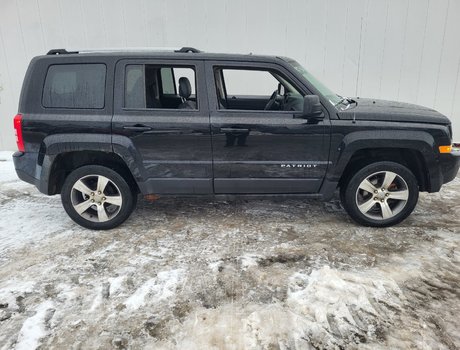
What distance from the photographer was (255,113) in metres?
3.49

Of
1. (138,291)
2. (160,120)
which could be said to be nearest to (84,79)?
(160,120)

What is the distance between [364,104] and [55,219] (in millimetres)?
3956

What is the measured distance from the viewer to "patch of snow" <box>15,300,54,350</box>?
2.16m

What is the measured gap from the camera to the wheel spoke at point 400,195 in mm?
3607

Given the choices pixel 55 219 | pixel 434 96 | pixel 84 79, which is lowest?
pixel 55 219

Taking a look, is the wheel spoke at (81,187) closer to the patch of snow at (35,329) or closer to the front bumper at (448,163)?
the patch of snow at (35,329)

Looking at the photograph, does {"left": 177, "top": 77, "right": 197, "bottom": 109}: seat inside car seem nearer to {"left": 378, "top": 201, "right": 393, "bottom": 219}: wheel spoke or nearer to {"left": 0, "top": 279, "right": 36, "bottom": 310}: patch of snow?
{"left": 0, "top": 279, "right": 36, "bottom": 310}: patch of snow

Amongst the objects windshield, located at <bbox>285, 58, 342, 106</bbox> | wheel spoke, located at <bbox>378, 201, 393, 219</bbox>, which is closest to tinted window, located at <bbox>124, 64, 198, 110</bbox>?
windshield, located at <bbox>285, 58, 342, 106</bbox>

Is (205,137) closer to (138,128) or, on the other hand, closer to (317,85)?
(138,128)

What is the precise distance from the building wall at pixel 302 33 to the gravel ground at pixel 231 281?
3280mm

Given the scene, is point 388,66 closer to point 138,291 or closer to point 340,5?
point 340,5

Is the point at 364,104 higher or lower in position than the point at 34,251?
higher

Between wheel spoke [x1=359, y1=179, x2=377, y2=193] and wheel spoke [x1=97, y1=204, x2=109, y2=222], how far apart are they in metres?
2.80

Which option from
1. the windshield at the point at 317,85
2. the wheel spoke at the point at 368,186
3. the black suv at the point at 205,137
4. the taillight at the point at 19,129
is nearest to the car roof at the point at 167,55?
the black suv at the point at 205,137
